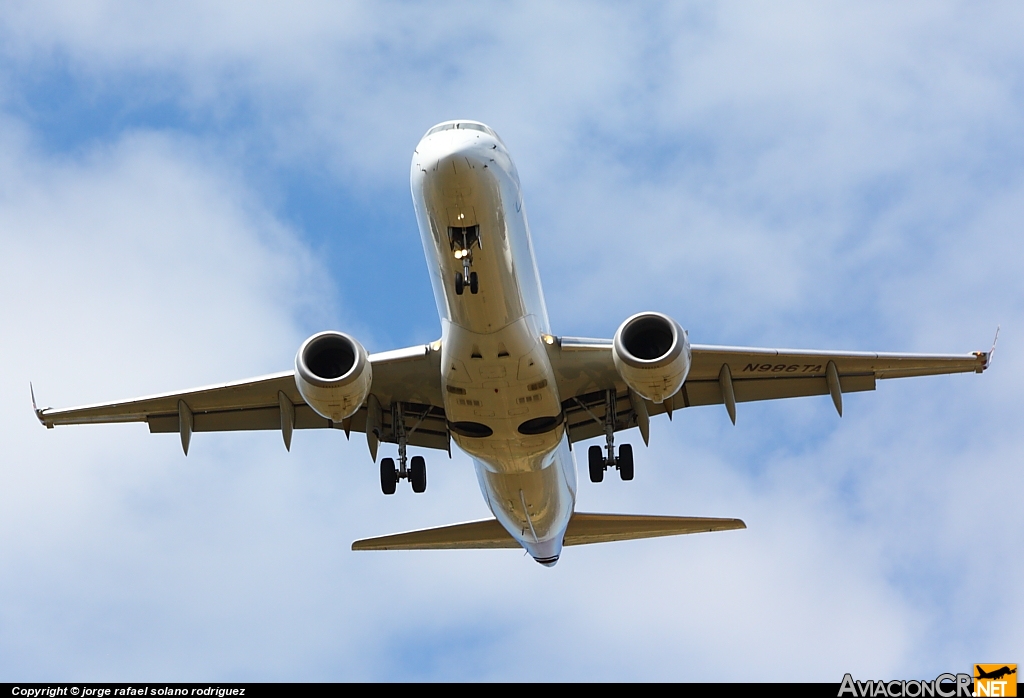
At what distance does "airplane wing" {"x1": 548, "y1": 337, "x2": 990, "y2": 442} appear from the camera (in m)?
21.9

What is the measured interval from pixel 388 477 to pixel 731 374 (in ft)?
21.6

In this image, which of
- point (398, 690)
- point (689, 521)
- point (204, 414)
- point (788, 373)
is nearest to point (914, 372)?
point (788, 373)

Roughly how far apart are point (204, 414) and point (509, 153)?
8.49 meters

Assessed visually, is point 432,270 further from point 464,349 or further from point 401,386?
point 401,386

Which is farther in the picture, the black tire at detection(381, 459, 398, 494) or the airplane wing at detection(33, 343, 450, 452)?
the black tire at detection(381, 459, 398, 494)

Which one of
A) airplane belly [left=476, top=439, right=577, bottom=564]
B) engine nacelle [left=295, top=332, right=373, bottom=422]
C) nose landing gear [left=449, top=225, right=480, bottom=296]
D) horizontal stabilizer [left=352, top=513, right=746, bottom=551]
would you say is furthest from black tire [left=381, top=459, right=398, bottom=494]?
nose landing gear [left=449, top=225, right=480, bottom=296]

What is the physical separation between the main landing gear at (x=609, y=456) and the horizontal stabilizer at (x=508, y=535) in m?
2.43

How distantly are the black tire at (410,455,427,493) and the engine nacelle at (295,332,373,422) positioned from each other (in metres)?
4.18

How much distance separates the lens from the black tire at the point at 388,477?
930 inches

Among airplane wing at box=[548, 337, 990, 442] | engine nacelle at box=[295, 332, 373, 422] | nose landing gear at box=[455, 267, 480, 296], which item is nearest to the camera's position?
nose landing gear at box=[455, 267, 480, 296]

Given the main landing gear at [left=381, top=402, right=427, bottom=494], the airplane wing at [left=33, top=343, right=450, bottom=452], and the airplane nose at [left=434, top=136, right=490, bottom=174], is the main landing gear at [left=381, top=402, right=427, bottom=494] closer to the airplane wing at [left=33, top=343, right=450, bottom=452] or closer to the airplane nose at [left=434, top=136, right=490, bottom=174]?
the airplane wing at [left=33, top=343, right=450, bottom=452]

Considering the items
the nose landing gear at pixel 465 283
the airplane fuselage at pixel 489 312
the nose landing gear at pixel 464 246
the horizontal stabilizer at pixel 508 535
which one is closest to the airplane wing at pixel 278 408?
the airplane fuselage at pixel 489 312

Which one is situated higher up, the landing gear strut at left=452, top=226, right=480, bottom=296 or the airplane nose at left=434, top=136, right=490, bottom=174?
the airplane nose at left=434, top=136, right=490, bottom=174

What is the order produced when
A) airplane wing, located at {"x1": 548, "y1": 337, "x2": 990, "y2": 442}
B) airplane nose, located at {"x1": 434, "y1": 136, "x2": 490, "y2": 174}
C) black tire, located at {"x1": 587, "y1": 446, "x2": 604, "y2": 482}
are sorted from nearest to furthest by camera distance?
airplane nose, located at {"x1": 434, "y1": 136, "x2": 490, "y2": 174}
airplane wing, located at {"x1": 548, "y1": 337, "x2": 990, "y2": 442}
black tire, located at {"x1": 587, "y1": 446, "x2": 604, "y2": 482}
